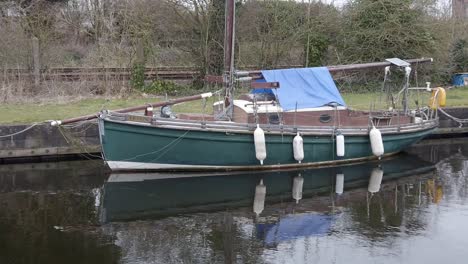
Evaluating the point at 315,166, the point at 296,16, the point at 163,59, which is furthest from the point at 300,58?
the point at 315,166

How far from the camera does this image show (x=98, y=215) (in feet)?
35.9

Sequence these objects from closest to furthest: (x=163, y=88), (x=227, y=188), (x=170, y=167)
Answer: (x=227, y=188) → (x=170, y=167) → (x=163, y=88)

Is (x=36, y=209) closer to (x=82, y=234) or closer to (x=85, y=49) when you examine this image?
(x=82, y=234)

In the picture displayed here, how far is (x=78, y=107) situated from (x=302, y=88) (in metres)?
7.35

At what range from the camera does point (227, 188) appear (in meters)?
13.0

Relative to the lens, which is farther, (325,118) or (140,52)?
(140,52)

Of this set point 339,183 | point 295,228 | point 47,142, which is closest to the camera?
point 295,228

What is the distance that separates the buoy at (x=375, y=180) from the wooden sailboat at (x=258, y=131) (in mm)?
563

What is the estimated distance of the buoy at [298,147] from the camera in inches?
555

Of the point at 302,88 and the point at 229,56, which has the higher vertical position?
the point at 229,56

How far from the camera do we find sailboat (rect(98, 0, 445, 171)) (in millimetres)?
13344

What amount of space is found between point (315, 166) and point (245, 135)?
238 cm

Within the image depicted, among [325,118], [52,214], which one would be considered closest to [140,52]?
[325,118]

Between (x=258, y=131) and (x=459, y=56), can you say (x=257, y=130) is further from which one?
(x=459, y=56)
